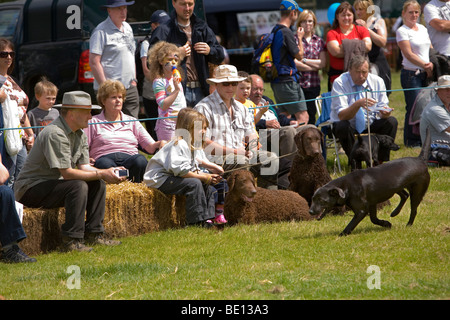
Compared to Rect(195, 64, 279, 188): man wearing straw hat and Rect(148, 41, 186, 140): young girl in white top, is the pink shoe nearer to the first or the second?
Rect(195, 64, 279, 188): man wearing straw hat

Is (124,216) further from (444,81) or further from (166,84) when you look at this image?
(444,81)

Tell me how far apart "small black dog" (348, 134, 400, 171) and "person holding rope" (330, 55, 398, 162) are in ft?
0.39

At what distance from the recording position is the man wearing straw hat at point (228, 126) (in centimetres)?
893

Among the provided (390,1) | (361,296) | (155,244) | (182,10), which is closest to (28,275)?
(155,244)

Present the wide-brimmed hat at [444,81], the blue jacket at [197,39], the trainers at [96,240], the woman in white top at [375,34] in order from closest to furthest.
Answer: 1. the trainers at [96,240]
2. the blue jacket at [197,39]
3. the wide-brimmed hat at [444,81]
4. the woman in white top at [375,34]

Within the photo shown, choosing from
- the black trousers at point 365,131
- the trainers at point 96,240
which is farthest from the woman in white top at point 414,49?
the trainers at point 96,240

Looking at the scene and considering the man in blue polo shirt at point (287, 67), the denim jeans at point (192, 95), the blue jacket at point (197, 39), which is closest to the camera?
the blue jacket at point (197, 39)

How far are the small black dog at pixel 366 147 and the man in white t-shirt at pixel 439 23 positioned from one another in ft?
9.01

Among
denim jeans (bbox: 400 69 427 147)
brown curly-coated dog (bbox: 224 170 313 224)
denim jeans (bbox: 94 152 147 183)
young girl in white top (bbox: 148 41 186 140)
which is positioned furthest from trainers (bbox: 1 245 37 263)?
denim jeans (bbox: 400 69 427 147)

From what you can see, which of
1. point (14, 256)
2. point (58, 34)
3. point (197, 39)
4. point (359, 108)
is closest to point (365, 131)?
point (359, 108)

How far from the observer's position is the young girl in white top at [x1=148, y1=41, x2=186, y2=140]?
30.7ft

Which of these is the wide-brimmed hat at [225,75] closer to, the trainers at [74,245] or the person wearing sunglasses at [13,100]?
the person wearing sunglasses at [13,100]

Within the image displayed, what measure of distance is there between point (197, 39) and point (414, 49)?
3791 millimetres

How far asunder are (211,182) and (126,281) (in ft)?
8.01
